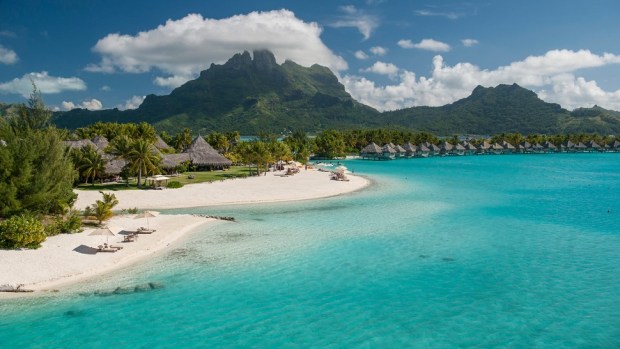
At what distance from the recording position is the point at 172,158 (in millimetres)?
51156

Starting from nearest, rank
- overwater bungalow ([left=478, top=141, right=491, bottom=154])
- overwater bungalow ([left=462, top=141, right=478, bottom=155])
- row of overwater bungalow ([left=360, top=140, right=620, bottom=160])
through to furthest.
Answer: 1. row of overwater bungalow ([left=360, top=140, right=620, bottom=160])
2. overwater bungalow ([left=462, top=141, right=478, bottom=155])
3. overwater bungalow ([left=478, top=141, right=491, bottom=154])

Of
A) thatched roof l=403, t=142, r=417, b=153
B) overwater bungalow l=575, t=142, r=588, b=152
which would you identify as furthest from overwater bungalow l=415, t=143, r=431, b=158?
overwater bungalow l=575, t=142, r=588, b=152

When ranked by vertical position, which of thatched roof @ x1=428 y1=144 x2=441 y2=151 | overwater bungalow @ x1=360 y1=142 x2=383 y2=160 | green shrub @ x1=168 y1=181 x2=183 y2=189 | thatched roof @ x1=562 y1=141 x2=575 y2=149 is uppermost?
thatched roof @ x1=562 y1=141 x2=575 y2=149

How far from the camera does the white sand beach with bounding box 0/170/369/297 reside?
17.0 m

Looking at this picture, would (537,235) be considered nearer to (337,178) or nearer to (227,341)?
(227,341)

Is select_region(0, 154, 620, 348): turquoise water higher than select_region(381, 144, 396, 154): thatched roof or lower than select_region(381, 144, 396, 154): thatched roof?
lower

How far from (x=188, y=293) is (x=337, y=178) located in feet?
126

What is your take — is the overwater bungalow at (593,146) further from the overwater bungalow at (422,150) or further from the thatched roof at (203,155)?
the thatched roof at (203,155)

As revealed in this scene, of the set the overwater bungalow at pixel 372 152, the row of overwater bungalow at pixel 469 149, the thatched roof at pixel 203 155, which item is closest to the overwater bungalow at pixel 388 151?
the row of overwater bungalow at pixel 469 149

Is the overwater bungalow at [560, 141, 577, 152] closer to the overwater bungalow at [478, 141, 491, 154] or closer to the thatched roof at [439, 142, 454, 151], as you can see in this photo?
the overwater bungalow at [478, 141, 491, 154]

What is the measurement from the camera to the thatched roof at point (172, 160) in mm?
48553

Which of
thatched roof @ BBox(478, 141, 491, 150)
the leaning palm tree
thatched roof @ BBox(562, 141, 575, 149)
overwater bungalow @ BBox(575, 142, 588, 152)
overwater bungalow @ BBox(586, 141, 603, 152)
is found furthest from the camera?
overwater bungalow @ BBox(575, 142, 588, 152)

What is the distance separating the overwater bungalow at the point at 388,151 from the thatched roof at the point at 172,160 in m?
56.9

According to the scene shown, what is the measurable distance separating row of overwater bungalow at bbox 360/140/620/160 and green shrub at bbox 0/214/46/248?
82996 mm
